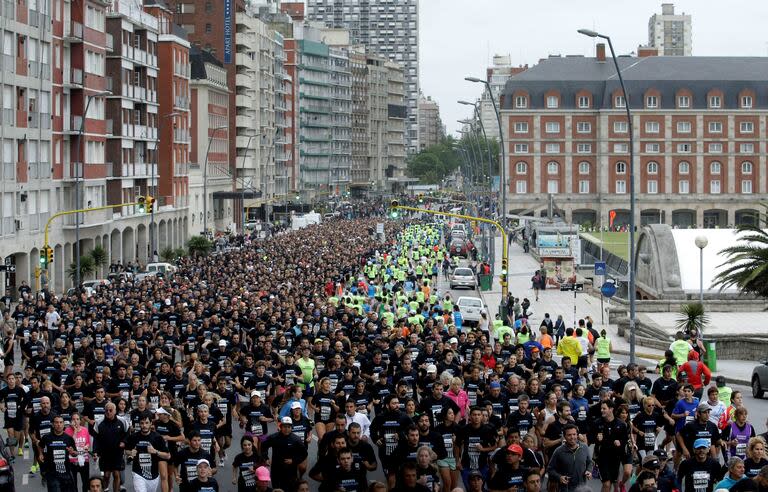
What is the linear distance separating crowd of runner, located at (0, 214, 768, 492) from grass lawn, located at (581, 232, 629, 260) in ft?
189

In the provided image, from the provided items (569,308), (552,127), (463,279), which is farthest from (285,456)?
(552,127)

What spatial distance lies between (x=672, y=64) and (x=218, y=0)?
1473 inches

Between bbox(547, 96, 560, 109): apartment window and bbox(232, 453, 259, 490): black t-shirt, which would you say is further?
bbox(547, 96, 560, 109): apartment window

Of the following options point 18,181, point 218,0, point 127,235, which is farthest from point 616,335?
point 218,0

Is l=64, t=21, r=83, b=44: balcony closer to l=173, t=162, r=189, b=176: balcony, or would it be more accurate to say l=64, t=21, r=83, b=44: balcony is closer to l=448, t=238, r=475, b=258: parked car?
l=173, t=162, r=189, b=176: balcony

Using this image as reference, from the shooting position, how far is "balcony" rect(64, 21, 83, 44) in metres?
66.2

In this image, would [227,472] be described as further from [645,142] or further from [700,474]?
[645,142]

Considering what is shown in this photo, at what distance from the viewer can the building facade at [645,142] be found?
12662 centimetres

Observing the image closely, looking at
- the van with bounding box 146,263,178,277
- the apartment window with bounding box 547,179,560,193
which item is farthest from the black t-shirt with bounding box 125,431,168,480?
the apartment window with bounding box 547,179,560,193

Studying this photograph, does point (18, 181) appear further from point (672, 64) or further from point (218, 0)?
point (672, 64)

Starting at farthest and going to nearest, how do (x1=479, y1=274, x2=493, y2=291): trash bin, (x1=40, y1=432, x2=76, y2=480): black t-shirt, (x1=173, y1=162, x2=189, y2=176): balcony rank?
(x1=173, y1=162, x2=189, y2=176): balcony
(x1=479, y1=274, x2=493, y2=291): trash bin
(x1=40, y1=432, x2=76, y2=480): black t-shirt

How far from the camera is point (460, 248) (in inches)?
3546

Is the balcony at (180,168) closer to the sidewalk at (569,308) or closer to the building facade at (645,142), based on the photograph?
the sidewalk at (569,308)

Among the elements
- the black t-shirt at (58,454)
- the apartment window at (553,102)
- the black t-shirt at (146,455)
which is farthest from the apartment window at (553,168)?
the black t-shirt at (146,455)
